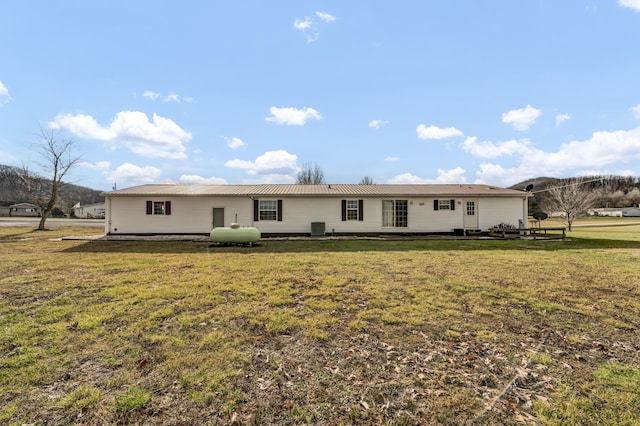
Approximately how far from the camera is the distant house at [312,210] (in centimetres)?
1716

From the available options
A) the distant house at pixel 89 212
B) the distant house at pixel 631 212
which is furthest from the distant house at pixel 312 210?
the distant house at pixel 631 212

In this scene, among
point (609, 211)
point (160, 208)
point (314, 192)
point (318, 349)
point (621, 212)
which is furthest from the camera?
point (609, 211)

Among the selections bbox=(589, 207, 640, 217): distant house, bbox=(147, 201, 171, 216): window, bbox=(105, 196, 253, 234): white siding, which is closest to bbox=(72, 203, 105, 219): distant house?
bbox=(105, 196, 253, 234): white siding

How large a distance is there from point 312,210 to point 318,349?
14.0m

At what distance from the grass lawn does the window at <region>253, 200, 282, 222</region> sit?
1045 centimetres

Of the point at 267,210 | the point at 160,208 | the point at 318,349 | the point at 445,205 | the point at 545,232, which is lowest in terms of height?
the point at 318,349

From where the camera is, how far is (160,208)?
17250mm

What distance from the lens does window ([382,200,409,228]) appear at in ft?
58.7

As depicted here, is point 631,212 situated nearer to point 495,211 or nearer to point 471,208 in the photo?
point 495,211

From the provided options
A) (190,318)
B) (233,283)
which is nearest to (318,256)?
(233,283)

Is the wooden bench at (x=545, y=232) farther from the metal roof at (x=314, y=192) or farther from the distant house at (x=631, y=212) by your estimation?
the distant house at (x=631, y=212)

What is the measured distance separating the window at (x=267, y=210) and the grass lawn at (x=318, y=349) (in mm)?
10451

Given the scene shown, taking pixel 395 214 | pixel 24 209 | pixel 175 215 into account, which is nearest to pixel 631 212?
pixel 395 214

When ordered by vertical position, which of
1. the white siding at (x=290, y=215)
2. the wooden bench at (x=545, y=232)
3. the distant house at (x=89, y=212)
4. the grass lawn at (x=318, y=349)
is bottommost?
the grass lawn at (x=318, y=349)
